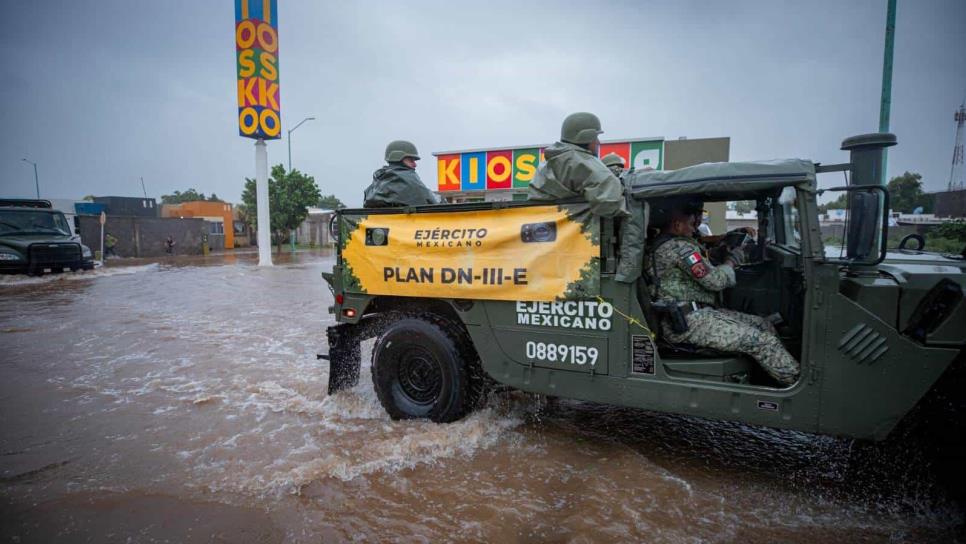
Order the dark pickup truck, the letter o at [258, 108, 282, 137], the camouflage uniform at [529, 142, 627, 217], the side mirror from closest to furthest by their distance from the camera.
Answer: the side mirror, the camouflage uniform at [529, 142, 627, 217], the dark pickup truck, the letter o at [258, 108, 282, 137]

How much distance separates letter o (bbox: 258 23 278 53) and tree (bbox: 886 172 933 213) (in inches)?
1708

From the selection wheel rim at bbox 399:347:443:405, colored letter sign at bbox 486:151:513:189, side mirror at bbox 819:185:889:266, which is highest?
colored letter sign at bbox 486:151:513:189

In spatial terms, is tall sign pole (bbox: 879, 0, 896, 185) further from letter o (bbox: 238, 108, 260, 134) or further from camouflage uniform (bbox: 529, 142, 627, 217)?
letter o (bbox: 238, 108, 260, 134)

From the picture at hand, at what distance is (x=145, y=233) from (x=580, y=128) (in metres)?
32.9

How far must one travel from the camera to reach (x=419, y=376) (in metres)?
4.54

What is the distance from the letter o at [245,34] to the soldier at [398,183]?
20.3 metres

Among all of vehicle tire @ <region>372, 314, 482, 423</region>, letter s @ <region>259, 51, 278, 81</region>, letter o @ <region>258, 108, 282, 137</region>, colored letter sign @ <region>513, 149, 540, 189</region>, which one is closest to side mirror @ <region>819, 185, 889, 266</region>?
vehicle tire @ <region>372, 314, 482, 423</region>

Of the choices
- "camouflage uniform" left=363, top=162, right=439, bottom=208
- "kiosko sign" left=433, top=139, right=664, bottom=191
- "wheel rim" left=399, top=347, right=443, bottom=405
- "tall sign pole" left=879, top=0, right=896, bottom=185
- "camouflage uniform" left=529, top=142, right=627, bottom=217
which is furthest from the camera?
"kiosko sign" left=433, top=139, right=664, bottom=191

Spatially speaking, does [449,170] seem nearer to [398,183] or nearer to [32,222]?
[32,222]

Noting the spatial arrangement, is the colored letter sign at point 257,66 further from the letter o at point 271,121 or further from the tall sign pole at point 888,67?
the tall sign pole at point 888,67

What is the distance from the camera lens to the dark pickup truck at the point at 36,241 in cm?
1555

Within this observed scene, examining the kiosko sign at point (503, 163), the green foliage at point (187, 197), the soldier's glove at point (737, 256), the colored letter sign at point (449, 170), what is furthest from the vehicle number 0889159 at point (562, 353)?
the green foliage at point (187, 197)

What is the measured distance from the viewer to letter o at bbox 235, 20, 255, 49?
21.0m

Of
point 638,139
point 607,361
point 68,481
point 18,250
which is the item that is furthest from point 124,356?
point 638,139
